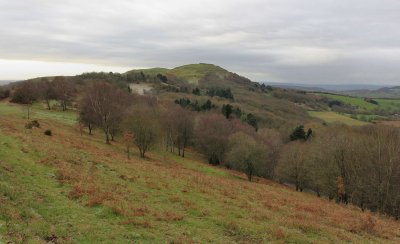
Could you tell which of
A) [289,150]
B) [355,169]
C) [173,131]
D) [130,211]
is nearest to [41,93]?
[173,131]

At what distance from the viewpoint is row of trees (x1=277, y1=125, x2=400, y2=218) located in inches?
1832

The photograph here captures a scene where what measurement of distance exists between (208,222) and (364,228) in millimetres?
11183

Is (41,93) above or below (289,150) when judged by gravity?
above

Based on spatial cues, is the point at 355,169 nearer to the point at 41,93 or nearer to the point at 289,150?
the point at 289,150

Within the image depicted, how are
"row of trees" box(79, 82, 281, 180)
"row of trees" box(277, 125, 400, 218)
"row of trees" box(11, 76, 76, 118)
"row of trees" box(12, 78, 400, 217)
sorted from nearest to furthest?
"row of trees" box(277, 125, 400, 218) < "row of trees" box(12, 78, 400, 217) < "row of trees" box(79, 82, 281, 180) < "row of trees" box(11, 76, 76, 118)

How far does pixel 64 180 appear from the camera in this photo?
22.0m

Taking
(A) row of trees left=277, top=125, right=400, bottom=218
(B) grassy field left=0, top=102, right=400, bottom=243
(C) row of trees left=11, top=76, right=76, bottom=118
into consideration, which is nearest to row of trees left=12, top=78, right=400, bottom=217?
(A) row of trees left=277, top=125, right=400, bottom=218

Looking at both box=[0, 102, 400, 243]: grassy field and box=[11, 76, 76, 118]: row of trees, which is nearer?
box=[0, 102, 400, 243]: grassy field

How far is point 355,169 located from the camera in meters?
53.0

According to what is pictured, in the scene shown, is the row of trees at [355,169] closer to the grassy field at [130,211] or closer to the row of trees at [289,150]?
the row of trees at [289,150]

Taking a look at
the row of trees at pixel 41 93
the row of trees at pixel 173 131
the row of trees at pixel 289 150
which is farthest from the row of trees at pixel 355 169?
the row of trees at pixel 41 93

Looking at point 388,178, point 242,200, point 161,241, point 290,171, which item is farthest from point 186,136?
point 161,241

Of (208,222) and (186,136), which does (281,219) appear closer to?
(208,222)

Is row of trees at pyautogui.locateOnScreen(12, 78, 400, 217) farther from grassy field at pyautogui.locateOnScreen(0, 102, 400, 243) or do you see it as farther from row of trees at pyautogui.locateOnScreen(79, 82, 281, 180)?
grassy field at pyautogui.locateOnScreen(0, 102, 400, 243)
